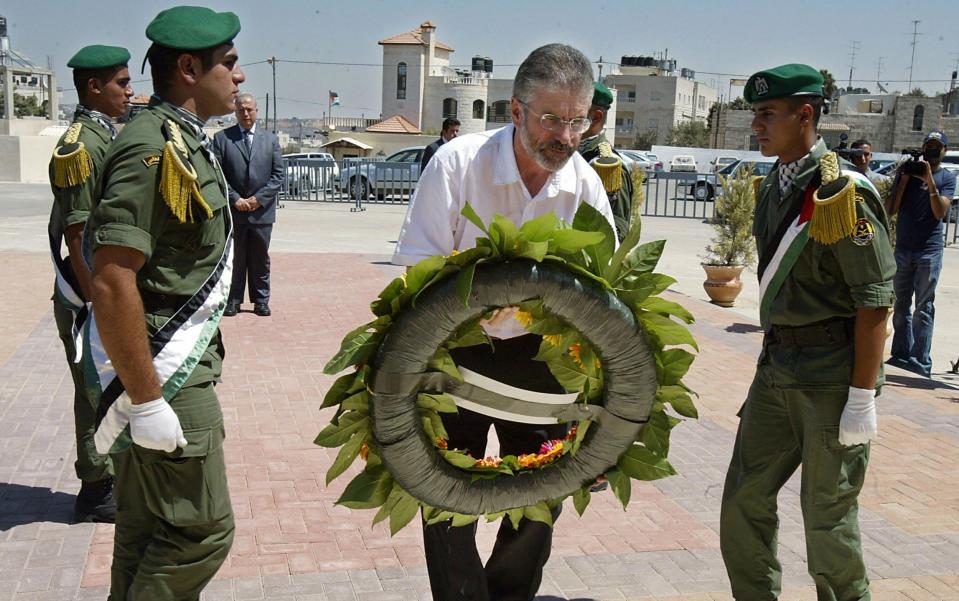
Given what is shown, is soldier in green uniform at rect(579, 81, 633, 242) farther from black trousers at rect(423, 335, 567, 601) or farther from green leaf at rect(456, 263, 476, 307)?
green leaf at rect(456, 263, 476, 307)

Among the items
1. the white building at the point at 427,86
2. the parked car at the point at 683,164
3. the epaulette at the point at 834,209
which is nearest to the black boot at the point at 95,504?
the epaulette at the point at 834,209

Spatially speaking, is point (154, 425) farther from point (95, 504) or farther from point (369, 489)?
point (95, 504)

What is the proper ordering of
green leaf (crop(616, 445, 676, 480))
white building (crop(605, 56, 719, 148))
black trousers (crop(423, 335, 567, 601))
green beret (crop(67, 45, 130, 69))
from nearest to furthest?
1. green leaf (crop(616, 445, 676, 480))
2. black trousers (crop(423, 335, 567, 601))
3. green beret (crop(67, 45, 130, 69))
4. white building (crop(605, 56, 719, 148))

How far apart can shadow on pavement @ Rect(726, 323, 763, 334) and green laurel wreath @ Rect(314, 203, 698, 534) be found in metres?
7.24

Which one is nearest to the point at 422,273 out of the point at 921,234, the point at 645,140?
the point at 921,234

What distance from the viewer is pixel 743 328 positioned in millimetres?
10383

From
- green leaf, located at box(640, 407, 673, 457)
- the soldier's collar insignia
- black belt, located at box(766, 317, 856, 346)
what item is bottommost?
green leaf, located at box(640, 407, 673, 457)

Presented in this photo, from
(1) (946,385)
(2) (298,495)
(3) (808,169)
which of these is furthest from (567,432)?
(1) (946,385)

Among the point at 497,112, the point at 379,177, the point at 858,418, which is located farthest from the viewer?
the point at 497,112

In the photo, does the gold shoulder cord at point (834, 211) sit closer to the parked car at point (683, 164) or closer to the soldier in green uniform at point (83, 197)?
the soldier in green uniform at point (83, 197)

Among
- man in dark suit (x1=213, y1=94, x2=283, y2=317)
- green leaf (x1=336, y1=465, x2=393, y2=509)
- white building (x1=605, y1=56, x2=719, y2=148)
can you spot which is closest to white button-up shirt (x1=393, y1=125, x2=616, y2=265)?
green leaf (x1=336, y1=465, x2=393, y2=509)

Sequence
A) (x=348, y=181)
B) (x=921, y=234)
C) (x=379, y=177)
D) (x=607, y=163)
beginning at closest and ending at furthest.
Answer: (x=607, y=163)
(x=921, y=234)
(x=348, y=181)
(x=379, y=177)

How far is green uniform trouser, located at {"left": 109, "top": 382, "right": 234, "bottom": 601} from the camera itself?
2.91 m

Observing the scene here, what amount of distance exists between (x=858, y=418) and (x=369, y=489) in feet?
5.55
